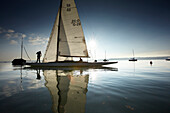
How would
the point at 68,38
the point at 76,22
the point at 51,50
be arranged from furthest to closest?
the point at 51,50, the point at 76,22, the point at 68,38

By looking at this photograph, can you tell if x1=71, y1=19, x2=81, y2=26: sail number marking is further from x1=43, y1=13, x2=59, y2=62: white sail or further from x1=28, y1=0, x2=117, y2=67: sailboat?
x1=43, y1=13, x2=59, y2=62: white sail

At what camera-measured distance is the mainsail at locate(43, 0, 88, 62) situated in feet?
63.1

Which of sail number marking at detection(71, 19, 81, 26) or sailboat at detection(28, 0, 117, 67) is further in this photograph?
sail number marking at detection(71, 19, 81, 26)

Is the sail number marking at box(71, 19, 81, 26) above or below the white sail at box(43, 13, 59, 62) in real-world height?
above

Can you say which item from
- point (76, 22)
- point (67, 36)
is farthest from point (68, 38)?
point (76, 22)

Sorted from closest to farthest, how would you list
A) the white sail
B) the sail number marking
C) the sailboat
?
the sailboat
the sail number marking
the white sail

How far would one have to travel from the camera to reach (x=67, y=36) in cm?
1945

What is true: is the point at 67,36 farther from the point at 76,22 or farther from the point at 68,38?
the point at 76,22

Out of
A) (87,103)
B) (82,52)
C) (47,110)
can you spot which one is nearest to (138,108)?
(87,103)

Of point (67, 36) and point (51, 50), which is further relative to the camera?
point (51, 50)

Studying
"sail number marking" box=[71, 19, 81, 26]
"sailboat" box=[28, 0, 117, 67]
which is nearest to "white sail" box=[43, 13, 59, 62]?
"sailboat" box=[28, 0, 117, 67]

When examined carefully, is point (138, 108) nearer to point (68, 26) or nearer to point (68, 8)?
point (68, 26)

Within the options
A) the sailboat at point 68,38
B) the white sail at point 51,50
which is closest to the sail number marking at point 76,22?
the sailboat at point 68,38

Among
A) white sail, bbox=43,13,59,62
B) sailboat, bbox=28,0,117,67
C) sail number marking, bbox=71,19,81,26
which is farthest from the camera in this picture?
white sail, bbox=43,13,59,62
